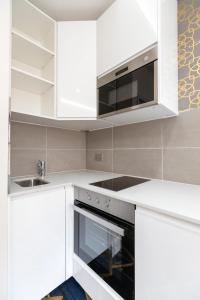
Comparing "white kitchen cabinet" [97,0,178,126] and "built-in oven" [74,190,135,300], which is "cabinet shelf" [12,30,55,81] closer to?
"white kitchen cabinet" [97,0,178,126]

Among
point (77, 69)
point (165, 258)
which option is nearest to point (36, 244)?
point (165, 258)

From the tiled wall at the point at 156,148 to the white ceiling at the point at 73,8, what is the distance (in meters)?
1.04

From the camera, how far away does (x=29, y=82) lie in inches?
52.0

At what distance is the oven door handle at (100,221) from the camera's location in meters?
0.90

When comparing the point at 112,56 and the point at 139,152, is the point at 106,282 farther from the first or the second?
the point at 112,56

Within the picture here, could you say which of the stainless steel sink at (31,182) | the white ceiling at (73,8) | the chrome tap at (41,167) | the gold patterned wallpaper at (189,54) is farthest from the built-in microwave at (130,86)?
the stainless steel sink at (31,182)

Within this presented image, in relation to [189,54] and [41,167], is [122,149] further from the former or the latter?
[189,54]

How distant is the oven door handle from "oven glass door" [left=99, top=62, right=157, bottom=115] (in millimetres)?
790

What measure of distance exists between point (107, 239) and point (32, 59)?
162cm

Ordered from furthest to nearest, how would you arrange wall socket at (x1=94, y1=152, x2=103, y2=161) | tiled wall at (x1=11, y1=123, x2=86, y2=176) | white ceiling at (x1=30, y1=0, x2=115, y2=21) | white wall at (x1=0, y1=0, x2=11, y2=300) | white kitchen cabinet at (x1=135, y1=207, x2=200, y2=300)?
wall socket at (x1=94, y1=152, x2=103, y2=161) → tiled wall at (x1=11, y1=123, x2=86, y2=176) → white ceiling at (x1=30, y1=0, x2=115, y2=21) → white wall at (x1=0, y1=0, x2=11, y2=300) → white kitchen cabinet at (x1=135, y1=207, x2=200, y2=300)

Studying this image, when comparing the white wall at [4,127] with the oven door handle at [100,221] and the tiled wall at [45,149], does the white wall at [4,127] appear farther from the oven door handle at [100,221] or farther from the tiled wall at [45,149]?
the tiled wall at [45,149]

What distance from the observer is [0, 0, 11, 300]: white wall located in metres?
0.88

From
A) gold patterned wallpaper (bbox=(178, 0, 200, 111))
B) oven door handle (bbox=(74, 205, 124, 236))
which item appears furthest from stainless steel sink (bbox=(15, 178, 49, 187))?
gold patterned wallpaper (bbox=(178, 0, 200, 111))

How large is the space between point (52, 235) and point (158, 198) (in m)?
0.82
